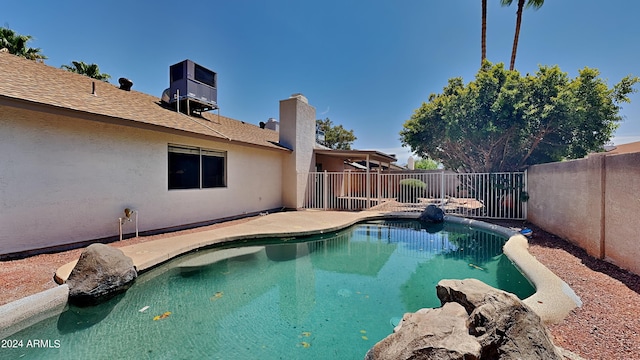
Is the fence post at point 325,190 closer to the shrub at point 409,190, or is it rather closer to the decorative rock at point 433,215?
the decorative rock at point 433,215

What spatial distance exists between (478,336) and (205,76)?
43.2ft

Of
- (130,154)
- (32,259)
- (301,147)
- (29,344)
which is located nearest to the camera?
(29,344)

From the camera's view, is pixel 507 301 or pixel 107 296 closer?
pixel 507 301

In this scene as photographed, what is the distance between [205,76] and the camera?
37.8 feet

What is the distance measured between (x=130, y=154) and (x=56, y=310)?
4616mm

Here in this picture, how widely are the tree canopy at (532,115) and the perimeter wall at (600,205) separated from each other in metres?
2.13

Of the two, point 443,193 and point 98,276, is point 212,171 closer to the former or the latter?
point 98,276

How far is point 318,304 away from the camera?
4.25 metres

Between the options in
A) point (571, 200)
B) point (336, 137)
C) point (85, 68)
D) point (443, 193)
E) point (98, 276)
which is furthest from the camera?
point (336, 137)

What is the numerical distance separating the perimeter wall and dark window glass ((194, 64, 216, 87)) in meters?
13.6

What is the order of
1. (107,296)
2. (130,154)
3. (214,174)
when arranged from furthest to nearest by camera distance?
(214,174)
(130,154)
(107,296)

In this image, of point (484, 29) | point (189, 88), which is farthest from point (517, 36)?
point (189, 88)

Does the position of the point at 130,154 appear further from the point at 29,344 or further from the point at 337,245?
the point at 337,245

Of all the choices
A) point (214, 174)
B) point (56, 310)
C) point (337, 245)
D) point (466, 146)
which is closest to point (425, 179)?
point (466, 146)
